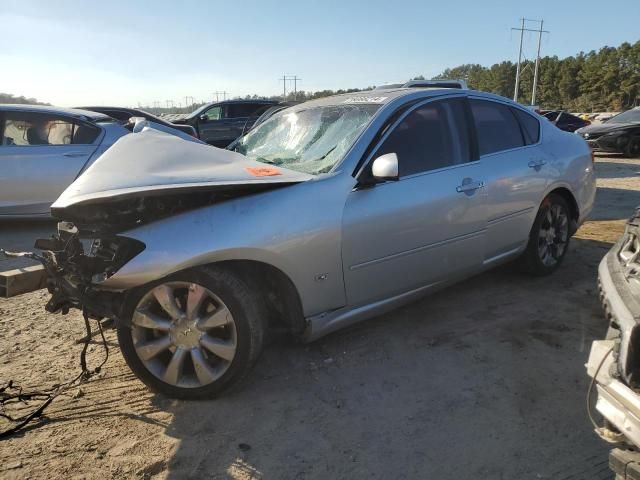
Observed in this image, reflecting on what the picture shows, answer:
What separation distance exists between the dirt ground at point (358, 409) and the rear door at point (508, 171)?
0.59m

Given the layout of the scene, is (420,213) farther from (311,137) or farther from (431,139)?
(311,137)

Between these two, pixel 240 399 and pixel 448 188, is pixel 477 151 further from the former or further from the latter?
pixel 240 399

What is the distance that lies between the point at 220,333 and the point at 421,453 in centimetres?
119

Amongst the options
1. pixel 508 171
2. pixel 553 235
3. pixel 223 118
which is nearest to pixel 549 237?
pixel 553 235

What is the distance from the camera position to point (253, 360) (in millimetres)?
2756

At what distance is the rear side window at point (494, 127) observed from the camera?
3.94 meters

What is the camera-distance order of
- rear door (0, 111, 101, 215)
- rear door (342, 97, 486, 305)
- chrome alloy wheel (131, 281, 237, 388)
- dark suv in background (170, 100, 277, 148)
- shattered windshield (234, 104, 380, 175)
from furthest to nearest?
dark suv in background (170, 100, 277, 148)
rear door (0, 111, 101, 215)
shattered windshield (234, 104, 380, 175)
rear door (342, 97, 486, 305)
chrome alloy wheel (131, 281, 237, 388)

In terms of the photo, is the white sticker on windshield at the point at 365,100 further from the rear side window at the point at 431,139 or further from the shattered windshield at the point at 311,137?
the rear side window at the point at 431,139

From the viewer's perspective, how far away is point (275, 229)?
2719 millimetres

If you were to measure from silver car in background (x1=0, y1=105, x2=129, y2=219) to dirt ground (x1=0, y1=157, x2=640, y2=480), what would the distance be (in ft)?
9.56

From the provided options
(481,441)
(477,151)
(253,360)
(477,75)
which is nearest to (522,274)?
(477,151)

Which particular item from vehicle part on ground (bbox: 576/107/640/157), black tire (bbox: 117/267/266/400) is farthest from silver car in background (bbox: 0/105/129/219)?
vehicle part on ground (bbox: 576/107/640/157)

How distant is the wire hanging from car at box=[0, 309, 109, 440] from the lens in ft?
8.64

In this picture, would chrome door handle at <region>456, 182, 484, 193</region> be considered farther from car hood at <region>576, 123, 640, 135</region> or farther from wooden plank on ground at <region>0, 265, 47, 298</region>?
car hood at <region>576, 123, 640, 135</region>
